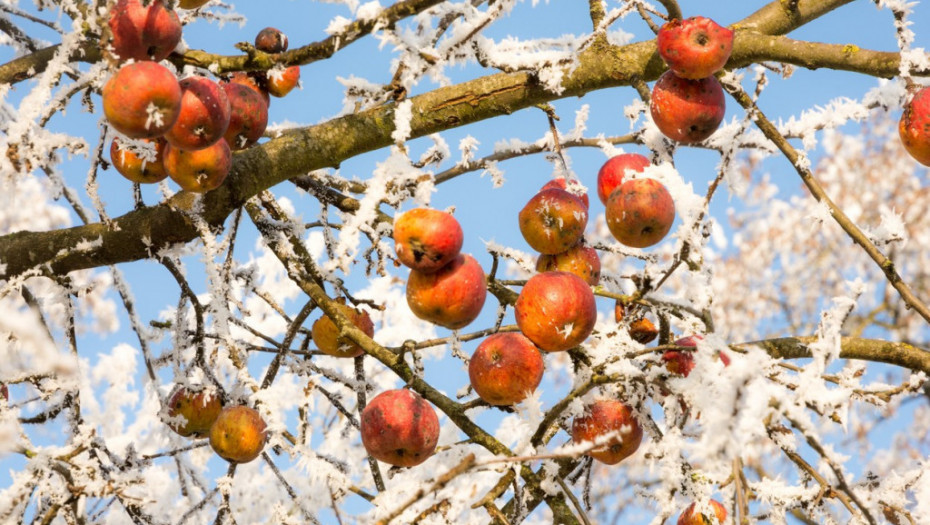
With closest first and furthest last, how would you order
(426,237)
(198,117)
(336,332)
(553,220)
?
(198,117), (426,237), (553,220), (336,332)

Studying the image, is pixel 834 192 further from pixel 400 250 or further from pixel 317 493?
pixel 400 250

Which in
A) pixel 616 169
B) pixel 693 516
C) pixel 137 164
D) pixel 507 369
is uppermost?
pixel 616 169

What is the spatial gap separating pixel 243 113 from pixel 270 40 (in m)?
1.00

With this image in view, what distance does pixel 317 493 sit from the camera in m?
5.26


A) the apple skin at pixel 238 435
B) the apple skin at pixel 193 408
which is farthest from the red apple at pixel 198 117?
the apple skin at pixel 193 408

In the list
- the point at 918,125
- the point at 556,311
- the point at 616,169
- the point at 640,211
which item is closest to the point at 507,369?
the point at 556,311

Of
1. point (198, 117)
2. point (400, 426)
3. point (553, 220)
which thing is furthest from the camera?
point (553, 220)

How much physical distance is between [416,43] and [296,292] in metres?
5.52

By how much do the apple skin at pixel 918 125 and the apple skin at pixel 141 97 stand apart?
1953 mm

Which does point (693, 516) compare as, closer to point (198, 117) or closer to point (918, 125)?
point (918, 125)

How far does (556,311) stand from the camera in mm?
2066

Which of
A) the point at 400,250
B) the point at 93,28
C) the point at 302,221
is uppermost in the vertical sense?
the point at 302,221

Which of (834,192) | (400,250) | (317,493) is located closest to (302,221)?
(400,250)

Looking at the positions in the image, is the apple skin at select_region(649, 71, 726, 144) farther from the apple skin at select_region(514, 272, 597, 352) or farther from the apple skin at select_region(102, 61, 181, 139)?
the apple skin at select_region(102, 61, 181, 139)
